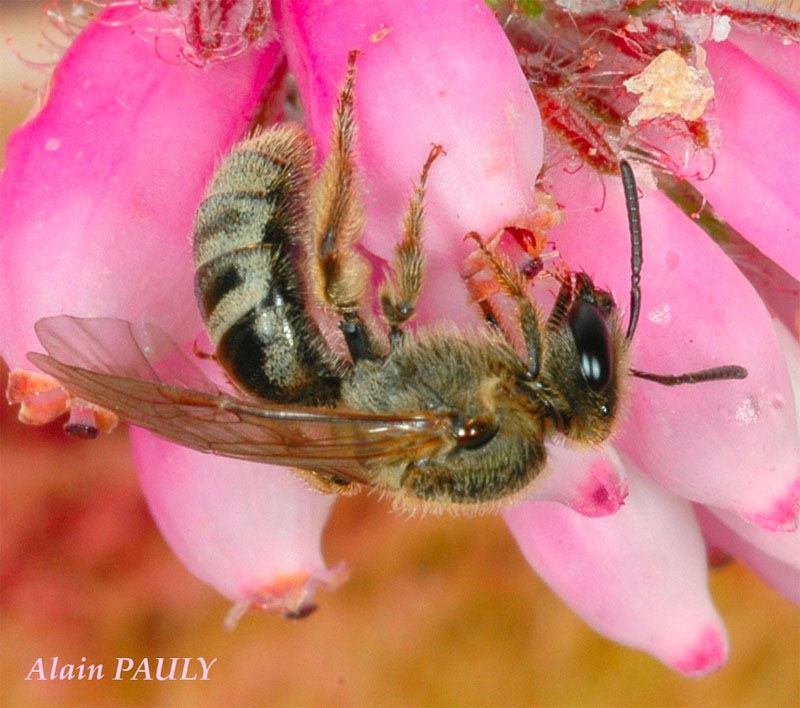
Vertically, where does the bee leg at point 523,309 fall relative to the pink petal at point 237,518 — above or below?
above

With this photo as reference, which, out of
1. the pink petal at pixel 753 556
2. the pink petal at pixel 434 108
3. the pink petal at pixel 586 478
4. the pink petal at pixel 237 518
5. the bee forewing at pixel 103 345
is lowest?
the pink petal at pixel 753 556

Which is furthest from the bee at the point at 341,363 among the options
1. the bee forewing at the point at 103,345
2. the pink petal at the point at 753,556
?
the pink petal at the point at 753,556

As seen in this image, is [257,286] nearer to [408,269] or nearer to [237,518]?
[408,269]

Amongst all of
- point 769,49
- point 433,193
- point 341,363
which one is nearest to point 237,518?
point 341,363

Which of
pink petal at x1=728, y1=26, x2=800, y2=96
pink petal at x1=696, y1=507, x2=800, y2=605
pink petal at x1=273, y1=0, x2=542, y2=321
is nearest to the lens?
pink petal at x1=273, y1=0, x2=542, y2=321

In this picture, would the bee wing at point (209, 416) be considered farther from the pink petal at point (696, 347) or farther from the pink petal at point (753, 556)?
the pink petal at point (753, 556)

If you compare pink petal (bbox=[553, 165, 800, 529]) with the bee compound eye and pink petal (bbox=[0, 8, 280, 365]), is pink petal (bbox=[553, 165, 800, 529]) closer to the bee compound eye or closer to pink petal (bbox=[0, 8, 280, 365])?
the bee compound eye

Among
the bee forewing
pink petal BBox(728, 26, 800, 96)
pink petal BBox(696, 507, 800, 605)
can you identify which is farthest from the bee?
pink petal BBox(696, 507, 800, 605)

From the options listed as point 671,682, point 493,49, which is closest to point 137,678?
point 671,682
